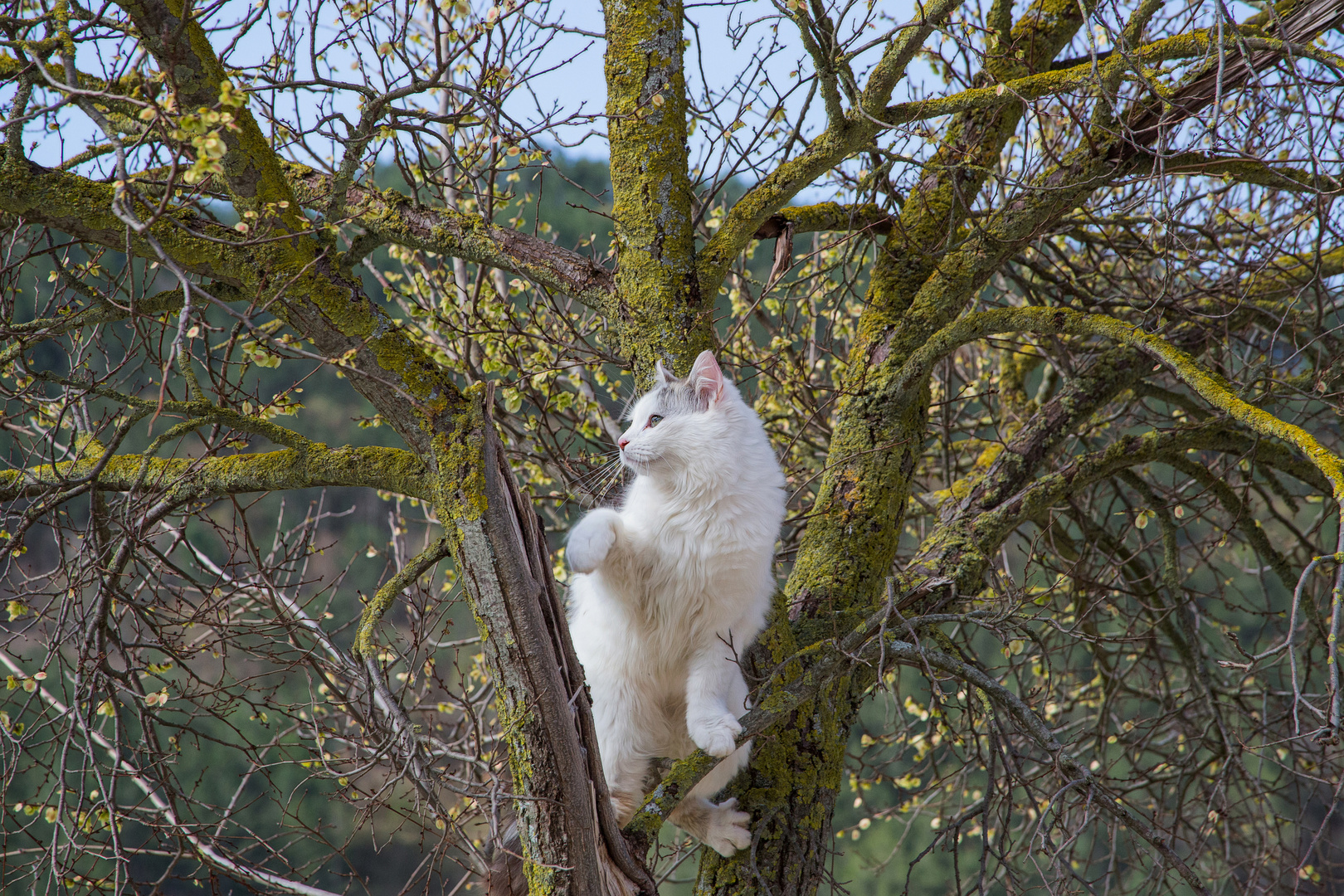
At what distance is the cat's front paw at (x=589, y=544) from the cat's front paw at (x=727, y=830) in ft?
3.28

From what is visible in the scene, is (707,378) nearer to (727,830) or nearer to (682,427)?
(682,427)

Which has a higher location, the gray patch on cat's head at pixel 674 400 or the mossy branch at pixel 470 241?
the mossy branch at pixel 470 241

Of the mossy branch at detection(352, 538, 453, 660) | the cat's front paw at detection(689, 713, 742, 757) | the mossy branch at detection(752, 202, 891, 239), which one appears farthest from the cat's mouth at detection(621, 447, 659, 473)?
the mossy branch at detection(752, 202, 891, 239)

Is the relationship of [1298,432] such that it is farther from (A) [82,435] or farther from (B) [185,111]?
(A) [82,435]

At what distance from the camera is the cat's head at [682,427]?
3.07 m

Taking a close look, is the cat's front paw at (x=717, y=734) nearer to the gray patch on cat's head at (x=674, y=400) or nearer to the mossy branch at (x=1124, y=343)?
the gray patch on cat's head at (x=674, y=400)

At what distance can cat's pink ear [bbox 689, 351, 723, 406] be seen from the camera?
3.00m

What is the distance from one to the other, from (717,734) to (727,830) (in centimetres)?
53

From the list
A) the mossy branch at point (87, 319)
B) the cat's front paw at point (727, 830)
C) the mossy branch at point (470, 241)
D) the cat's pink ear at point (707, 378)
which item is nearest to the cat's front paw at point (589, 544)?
the cat's pink ear at point (707, 378)

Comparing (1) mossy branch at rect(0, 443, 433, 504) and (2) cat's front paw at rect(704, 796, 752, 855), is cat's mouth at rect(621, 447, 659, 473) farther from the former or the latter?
(2) cat's front paw at rect(704, 796, 752, 855)

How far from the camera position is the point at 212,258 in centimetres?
246

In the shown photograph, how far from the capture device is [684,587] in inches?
117

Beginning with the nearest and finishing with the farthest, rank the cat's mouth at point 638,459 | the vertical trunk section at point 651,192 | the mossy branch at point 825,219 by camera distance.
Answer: the cat's mouth at point 638,459 < the vertical trunk section at point 651,192 < the mossy branch at point 825,219

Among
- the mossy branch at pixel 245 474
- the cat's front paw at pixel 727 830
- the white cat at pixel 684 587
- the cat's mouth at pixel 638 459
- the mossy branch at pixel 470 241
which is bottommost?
the cat's front paw at pixel 727 830
